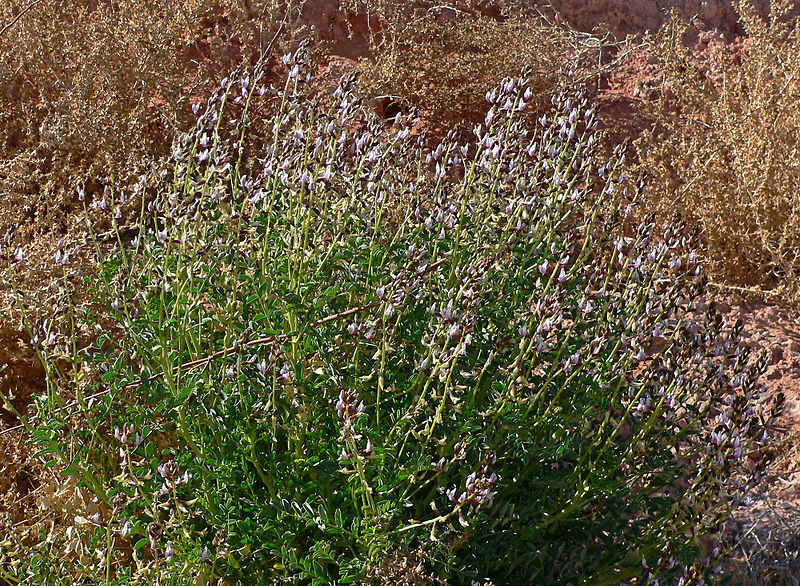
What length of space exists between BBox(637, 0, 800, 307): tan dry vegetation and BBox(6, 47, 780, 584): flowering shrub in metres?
1.72

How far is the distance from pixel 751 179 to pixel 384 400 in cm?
261

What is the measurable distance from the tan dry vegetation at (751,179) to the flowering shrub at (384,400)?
67.7 inches

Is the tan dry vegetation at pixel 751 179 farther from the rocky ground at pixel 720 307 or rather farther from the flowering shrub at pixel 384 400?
the flowering shrub at pixel 384 400

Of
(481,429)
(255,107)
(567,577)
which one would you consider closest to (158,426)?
(481,429)

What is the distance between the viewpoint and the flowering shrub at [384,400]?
1.97 m

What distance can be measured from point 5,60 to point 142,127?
2.75 feet

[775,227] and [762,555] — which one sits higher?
[775,227]

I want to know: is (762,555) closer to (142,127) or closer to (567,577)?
(567,577)

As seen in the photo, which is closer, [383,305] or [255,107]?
[383,305]

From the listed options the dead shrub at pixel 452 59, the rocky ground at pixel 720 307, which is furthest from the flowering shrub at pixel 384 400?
the dead shrub at pixel 452 59

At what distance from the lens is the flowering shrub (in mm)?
1974

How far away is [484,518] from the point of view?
80.3 inches

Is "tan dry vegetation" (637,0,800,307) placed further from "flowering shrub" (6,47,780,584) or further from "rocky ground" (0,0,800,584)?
"flowering shrub" (6,47,780,584)

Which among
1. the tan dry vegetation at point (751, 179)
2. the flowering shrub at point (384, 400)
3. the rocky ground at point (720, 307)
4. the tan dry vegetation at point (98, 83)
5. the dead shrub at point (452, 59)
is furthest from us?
the dead shrub at point (452, 59)
